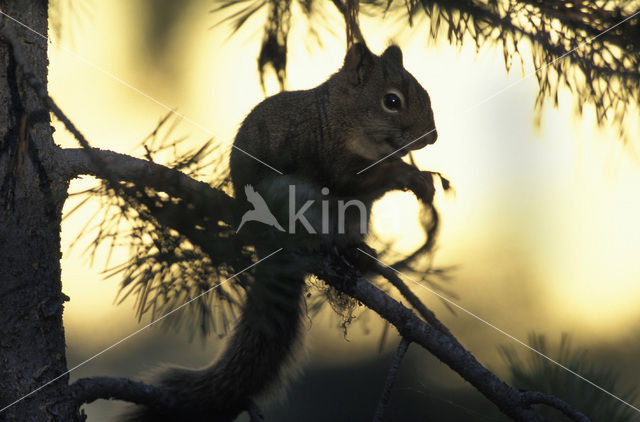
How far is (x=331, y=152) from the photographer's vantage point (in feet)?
3.41

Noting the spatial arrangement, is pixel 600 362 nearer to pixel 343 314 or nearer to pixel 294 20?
pixel 343 314

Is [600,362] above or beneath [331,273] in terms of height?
beneath

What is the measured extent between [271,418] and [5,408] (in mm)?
492

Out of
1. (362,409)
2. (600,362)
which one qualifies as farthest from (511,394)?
(362,409)

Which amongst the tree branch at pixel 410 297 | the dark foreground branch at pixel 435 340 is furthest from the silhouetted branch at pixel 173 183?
the tree branch at pixel 410 297

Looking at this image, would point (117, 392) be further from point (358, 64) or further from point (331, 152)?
point (358, 64)

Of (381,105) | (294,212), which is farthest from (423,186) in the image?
(294,212)

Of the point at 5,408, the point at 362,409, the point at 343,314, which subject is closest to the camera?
the point at 5,408

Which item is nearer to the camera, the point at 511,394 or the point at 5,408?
the point at 5,408

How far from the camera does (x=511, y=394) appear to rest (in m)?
0.75

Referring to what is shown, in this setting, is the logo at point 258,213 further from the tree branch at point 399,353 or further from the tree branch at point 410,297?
the tree branch at point 410,297

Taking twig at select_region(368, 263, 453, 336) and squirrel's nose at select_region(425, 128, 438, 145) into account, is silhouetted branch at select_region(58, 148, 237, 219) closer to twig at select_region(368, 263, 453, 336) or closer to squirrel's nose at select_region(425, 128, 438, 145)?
twig at select_region(368, 263, 453, 336)

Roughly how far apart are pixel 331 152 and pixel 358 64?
0.14 m

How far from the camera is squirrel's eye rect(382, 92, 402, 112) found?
3.38 feet
